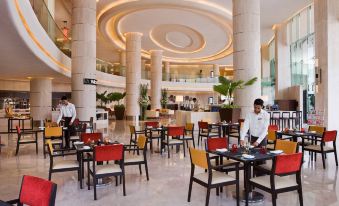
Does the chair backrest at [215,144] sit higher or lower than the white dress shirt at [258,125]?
lower

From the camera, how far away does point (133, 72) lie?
20.9 m

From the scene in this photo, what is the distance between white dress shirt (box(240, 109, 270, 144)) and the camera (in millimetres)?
5191

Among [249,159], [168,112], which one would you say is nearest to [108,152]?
[249,159]

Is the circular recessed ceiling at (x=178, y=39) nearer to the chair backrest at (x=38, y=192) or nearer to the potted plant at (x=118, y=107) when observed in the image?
the potted plant at (x=118, y=107)

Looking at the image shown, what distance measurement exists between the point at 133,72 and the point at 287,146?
1702 centimetres

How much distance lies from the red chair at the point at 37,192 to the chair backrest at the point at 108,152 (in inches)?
71.1

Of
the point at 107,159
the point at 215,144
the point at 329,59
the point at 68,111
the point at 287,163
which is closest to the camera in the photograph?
the point at 287,163

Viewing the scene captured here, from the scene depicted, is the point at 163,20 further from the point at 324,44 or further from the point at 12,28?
the point at 12,28

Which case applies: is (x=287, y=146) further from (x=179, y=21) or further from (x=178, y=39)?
(x=178, y=39)

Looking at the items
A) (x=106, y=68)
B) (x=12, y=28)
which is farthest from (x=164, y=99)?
(x=12, y=28)

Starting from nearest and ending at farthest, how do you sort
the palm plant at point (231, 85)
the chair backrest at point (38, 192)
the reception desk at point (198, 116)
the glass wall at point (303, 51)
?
the chair backrest at point (38, 192) < the palm plant at point (231, 85) < the reception desk at point (198, 116) < the glass wall at point (303, 51)

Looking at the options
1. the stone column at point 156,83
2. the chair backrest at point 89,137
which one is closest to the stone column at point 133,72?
the stone column at point 156,83

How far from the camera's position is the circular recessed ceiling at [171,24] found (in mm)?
14867

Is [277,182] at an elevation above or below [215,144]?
below
